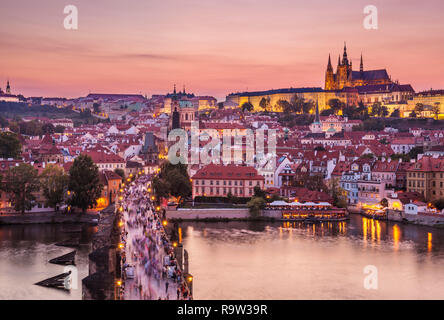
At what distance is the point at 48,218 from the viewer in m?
22.7

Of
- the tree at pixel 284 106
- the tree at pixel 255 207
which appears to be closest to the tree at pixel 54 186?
the tree at pixel 255 207

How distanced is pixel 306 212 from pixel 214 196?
3910 mm

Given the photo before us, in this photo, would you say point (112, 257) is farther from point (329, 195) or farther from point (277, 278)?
point (329, 195)

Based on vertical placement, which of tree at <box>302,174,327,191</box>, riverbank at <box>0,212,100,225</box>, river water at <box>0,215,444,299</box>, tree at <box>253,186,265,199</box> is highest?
tree at <box>302,174,327,191</box>

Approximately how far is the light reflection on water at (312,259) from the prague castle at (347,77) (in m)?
53.7

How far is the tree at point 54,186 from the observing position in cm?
2333

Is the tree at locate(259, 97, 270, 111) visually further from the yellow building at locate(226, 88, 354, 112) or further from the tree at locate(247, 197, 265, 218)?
the tree at locate(247, 197, 265, 218)

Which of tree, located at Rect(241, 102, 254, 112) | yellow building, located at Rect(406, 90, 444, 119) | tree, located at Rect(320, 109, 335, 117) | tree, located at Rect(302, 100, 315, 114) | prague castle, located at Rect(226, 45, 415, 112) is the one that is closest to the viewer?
yellow building, located at Rect(406, 90, 444, 119)

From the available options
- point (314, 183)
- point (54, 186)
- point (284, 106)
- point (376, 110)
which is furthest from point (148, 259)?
point (284, 106)

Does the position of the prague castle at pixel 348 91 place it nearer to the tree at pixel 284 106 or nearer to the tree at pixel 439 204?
the tree at pixel 284 106

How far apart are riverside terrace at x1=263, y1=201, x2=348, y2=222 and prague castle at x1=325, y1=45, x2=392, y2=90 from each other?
52057 mm

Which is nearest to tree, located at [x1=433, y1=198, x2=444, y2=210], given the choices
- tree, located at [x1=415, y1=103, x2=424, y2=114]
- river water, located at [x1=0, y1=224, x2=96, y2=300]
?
river water, located at [x1=0, y1=224, x2=96, y2=300]

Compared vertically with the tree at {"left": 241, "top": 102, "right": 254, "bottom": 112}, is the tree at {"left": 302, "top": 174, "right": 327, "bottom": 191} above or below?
below

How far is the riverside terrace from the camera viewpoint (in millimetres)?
22828
